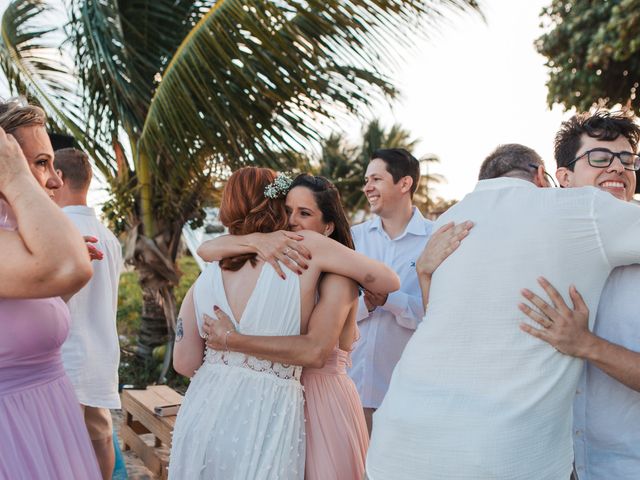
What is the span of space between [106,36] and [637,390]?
5567 millimetres

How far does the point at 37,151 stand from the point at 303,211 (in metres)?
1.14

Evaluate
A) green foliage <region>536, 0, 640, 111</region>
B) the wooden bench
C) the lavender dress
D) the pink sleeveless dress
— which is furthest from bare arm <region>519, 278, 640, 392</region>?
green foliage <region>536, 0, 640, 111</region>

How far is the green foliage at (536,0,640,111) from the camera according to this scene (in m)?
10.3

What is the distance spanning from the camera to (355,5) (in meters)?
4.68

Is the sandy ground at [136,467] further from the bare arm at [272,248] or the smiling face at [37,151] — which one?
the smiling face at [37,151]

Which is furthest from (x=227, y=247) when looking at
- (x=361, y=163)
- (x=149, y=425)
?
(x=361, y=163)

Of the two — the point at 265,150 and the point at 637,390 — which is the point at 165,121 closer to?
the point at 265,150

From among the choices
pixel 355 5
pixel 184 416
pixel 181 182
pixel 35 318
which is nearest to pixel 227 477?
pixel 184 416

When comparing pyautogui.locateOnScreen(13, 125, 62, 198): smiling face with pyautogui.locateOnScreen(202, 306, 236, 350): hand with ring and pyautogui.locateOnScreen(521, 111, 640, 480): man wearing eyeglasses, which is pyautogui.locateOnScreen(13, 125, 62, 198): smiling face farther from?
pyautogui.locateOnScreen(521, 111, 640, 480): man wearing eyeglasses

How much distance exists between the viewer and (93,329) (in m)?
3.52

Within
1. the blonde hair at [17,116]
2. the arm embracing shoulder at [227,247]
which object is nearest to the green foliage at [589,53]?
the arm embracing shoulder at [227,247]

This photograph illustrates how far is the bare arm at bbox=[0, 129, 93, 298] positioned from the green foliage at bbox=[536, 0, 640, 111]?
10800 mm

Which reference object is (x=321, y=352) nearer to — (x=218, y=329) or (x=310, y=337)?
(x=310, y=337)

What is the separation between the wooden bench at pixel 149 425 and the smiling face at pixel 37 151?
9.04ft
